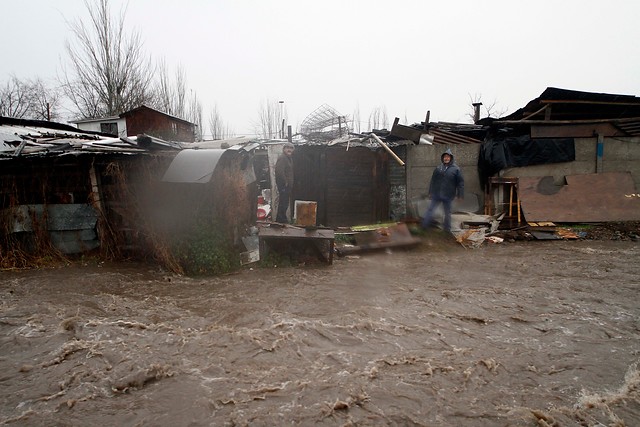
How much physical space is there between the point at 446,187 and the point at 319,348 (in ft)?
18.3

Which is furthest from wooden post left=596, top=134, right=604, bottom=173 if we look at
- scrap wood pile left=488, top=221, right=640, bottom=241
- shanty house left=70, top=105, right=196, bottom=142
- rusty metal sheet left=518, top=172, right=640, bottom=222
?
shanty house left=70, top=105, right=196, bottom=142

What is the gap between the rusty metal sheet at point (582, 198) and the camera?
30.5 ft

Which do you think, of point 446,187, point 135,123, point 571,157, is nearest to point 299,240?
point 446,187

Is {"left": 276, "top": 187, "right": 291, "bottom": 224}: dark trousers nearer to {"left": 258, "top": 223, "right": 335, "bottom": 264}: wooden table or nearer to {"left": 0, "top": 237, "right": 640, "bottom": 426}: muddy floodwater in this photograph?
{"left": 258, "top": 223, "right": 335, "bottom": 264}: wooden table

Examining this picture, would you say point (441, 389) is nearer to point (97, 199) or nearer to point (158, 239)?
point (158, 239)

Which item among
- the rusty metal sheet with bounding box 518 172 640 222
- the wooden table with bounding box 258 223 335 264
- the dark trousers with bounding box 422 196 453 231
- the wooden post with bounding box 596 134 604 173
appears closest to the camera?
the wooden table with bounding box 258 223 335 264

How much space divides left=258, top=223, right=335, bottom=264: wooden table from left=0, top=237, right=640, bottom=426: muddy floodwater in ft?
1.38

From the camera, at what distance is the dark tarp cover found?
368 inches

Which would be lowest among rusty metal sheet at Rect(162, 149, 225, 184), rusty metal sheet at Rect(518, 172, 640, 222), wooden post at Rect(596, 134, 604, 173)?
rusty metal sheet at Rect(518, 172, 640, 222)

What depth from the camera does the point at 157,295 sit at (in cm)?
518

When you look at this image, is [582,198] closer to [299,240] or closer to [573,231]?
[573,231]

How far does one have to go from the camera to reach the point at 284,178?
348 inches

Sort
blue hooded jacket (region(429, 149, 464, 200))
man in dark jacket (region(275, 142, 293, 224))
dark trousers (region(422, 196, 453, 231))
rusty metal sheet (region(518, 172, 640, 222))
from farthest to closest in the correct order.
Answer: rusty metal sheet (region(518, 172, 640, 222))
man in dark jacket (region(275, 142, 293, 224))
dark trousers (region(422, 196, 453, 231))
blue hooded jacket (region(429, 149, 464, 200))

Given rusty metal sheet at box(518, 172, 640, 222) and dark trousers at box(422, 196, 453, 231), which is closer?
dark trousers at box(422, 196, 453, 231)
